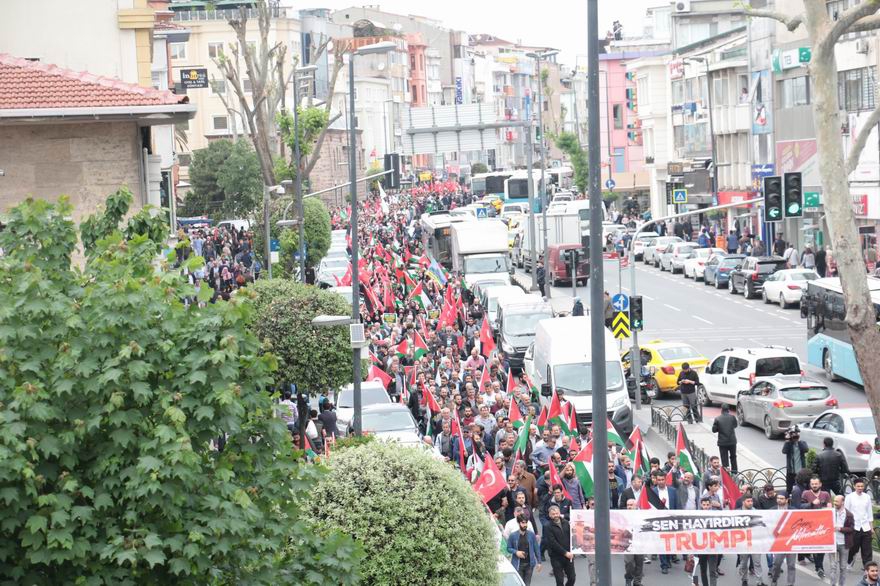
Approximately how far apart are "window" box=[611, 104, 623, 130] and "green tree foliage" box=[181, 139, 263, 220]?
129ft

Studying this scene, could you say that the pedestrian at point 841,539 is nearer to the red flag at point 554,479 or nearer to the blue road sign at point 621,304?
the red flag at point 554,479

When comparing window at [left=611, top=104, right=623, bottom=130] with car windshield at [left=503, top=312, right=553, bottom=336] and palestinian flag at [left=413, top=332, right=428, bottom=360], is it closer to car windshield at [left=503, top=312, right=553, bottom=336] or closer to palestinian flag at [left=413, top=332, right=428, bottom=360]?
car windshield at [left=503, top=312, right=553, bottom=336]

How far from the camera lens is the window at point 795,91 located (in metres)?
59.8

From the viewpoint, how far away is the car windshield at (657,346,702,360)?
109 feet

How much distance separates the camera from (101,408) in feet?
28.1

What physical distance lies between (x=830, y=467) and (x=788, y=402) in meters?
6.70

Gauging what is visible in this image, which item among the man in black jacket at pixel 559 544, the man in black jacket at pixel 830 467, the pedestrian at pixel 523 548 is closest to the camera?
the pedestrian at pixel 523 548

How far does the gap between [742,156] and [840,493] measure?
5099 centimetres

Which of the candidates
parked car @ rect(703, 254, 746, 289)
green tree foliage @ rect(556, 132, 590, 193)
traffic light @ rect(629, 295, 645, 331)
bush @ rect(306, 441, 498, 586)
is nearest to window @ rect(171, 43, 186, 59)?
green tree foliage @ rect(556, 132, 590, 193)

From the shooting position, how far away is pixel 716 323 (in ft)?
147

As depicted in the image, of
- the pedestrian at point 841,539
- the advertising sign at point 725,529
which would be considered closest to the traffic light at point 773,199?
the pedestrian at point 841,539

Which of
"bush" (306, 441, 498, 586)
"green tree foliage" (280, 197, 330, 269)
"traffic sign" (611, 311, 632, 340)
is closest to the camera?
"bush" (306, 441, 498, 586)

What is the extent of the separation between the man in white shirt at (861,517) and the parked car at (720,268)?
119ft

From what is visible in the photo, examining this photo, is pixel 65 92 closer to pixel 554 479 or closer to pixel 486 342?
pixel 554 479
